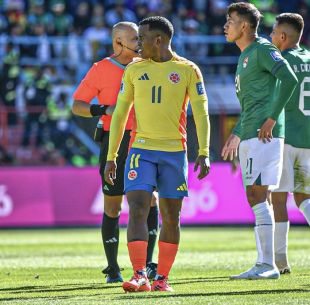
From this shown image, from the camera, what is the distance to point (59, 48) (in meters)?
25.2

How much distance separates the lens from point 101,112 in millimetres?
9648

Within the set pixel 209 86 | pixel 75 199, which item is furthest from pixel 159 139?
pixel 209 86

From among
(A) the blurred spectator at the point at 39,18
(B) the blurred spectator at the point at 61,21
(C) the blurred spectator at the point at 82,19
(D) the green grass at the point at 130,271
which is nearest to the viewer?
(D) the green grass at the point at 130,271

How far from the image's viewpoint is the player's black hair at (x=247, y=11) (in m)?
9.27

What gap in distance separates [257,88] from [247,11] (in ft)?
2.41

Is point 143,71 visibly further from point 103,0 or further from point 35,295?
point 103,0

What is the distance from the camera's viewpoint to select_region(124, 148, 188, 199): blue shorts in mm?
8312

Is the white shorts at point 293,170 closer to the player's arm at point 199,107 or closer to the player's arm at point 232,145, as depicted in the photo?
the player's arm at point 232,145

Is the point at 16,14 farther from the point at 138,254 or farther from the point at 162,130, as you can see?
the point at 138,254

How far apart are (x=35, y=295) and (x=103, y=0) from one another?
66.5 ft

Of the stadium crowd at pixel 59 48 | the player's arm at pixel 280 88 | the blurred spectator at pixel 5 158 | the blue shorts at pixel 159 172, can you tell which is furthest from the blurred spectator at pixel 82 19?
the blue shorts at pixel 159 172

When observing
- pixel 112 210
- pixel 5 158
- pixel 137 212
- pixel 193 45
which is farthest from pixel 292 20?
pixel 193 45

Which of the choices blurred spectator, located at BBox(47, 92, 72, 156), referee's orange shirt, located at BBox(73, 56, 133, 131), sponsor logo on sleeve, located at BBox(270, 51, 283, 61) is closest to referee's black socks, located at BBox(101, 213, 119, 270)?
referee's orange shirt, located at BBox(73, 56, 133, 131)

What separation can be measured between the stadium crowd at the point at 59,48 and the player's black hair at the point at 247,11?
41.1 ft
